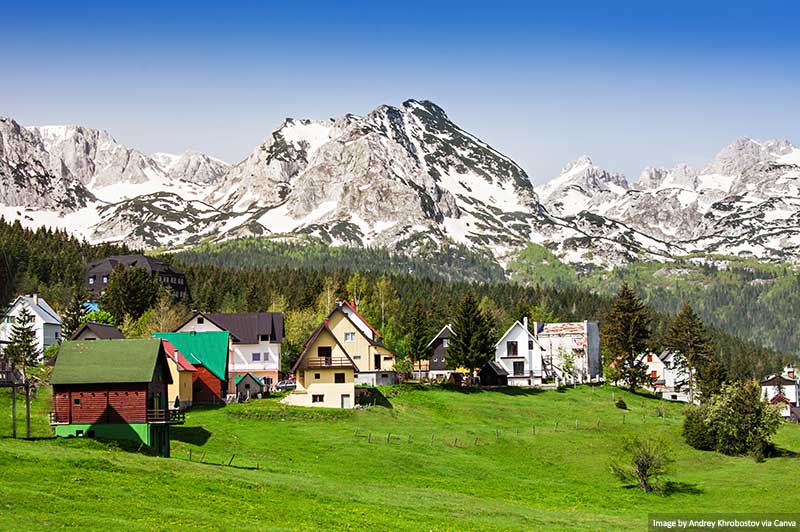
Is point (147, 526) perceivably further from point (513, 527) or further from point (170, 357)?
point (170, 357)

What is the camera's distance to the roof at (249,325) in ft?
351

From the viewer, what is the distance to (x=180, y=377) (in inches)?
3253

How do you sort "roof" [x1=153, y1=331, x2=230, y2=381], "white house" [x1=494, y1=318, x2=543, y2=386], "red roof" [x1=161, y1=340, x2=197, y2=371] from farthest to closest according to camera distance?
"white house" [x1=494, y1=318, x2=543, y2=386] < "roof" [x1=153, y1=331, x2=230, y2=381] < "red roof" [x1=161, y1=340, x2=197, y2=371]

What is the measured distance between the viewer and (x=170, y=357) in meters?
82.2

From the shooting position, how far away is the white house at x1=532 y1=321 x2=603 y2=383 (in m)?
142

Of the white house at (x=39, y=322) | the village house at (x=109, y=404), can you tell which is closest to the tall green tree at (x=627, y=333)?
the white house at (x=39, y=322)

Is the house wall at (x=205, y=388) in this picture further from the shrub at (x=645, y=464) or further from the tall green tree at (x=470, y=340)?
the shrub at (x=645, y=464)

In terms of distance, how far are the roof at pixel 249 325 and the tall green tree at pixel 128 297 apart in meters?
28.7

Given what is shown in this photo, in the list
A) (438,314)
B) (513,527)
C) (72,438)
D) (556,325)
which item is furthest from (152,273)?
(513,527)

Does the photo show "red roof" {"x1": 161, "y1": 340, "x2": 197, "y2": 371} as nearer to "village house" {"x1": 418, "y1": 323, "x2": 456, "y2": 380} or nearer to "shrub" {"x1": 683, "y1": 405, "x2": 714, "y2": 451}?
"shrub" {"x1": 683, "y1": 405, "x2": 714, "y2": 451}

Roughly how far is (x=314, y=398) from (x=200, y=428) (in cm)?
2106

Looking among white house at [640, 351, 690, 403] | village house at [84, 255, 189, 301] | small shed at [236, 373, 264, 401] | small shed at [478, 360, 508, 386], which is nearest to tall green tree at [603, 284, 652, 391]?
small shed at [478, 360, 508, 386]

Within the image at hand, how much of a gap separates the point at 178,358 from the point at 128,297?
5648 centimetres

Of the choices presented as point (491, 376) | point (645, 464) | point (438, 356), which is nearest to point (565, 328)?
point (438, 356)
